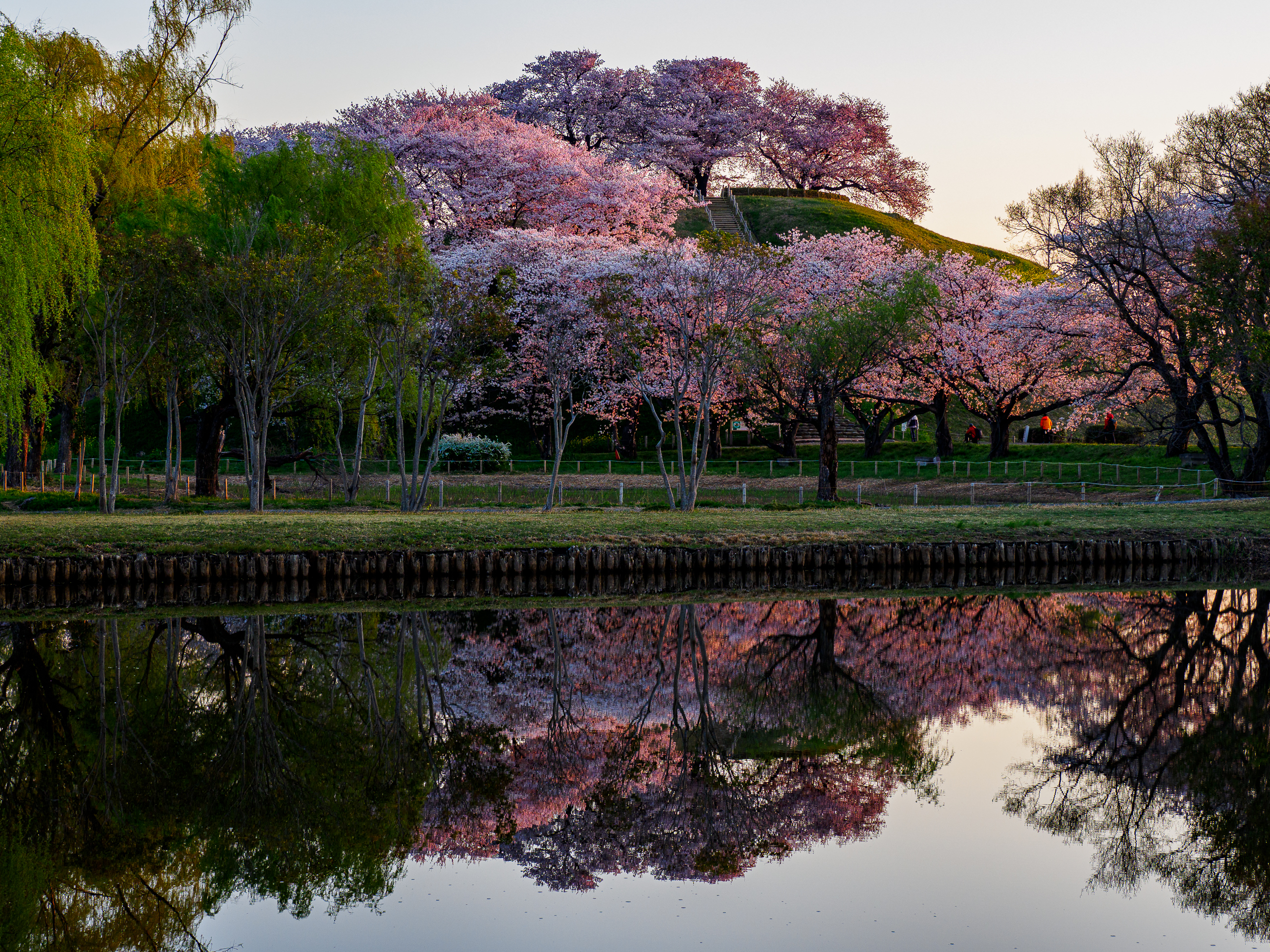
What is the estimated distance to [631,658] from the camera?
12922 millimetres

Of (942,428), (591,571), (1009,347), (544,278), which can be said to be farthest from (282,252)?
(942,428)

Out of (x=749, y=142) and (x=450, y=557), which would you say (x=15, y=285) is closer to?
(x=450, y=557)

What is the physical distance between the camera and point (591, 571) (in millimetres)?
19297

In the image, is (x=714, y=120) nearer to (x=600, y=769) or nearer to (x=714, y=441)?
(x=714, y=441)

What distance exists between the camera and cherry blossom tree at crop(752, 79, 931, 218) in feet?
266

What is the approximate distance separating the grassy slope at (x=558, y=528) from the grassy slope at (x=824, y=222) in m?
44.3

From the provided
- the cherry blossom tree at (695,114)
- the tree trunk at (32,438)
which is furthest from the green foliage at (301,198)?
the cherry blossom tree at (695,114)

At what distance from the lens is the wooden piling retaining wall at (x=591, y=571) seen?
17.4 metres

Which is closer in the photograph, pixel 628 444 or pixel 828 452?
pixel 828 452

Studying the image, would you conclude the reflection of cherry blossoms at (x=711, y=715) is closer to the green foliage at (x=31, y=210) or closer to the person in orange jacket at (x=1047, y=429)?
the green foliage at (x=31, y=210)

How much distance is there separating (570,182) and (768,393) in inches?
745

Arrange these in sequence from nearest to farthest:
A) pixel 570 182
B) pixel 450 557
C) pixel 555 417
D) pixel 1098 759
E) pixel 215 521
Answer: pixel 1098 759 < pixel 450 557 < pixel 215 521 < pixel 555 417 < pixel 570 182

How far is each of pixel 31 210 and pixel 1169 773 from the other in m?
19.8

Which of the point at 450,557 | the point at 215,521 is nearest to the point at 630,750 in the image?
the point at 450,557
